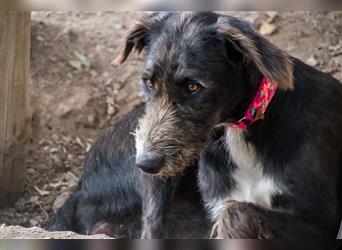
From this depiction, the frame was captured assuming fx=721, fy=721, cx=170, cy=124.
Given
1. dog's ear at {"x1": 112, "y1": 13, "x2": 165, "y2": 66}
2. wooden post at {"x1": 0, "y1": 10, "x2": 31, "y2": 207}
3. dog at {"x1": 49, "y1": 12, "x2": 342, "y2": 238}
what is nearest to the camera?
dog at {"x1": 49, "y1": 12, "x2": 342, "y2": 238}

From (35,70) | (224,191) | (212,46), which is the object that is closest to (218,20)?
(212,46)

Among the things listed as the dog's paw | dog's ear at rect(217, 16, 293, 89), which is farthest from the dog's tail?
dog's ear at rect(217, 16, 293, 89)

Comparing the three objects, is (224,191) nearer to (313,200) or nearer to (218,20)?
(313,200)

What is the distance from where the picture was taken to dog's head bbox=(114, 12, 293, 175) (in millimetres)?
3361

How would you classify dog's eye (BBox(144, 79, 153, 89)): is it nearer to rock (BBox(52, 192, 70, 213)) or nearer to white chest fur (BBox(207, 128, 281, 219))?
white chest fur (BBox(207, 128, 281, 219))

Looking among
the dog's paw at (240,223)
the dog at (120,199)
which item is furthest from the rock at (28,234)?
the dog at (120,199)

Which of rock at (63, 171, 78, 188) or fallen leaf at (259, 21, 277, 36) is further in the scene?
fallen leaf at (259, 21, 277, 36)

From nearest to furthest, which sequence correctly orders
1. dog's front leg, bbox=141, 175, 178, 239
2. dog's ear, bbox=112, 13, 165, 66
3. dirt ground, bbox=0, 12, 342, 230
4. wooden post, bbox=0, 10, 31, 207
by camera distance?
1. dog's ear, bbox=112, 13, 165, 66
2. dog's front leg, bbox=141, 175, 178, 239
3. wooden post, bbox=0, 10, 31, 207
4. dirt ground, bbox=0, 12, 342, 230

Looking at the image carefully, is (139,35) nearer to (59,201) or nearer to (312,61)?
(59,201)

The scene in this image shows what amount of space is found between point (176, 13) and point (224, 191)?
1.06 meters

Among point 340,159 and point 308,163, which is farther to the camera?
point 340,159

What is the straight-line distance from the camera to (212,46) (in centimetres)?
351

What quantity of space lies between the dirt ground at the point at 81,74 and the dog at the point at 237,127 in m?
1.33

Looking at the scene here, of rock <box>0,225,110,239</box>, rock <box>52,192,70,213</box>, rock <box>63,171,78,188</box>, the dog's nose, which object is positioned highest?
the dog's nose
